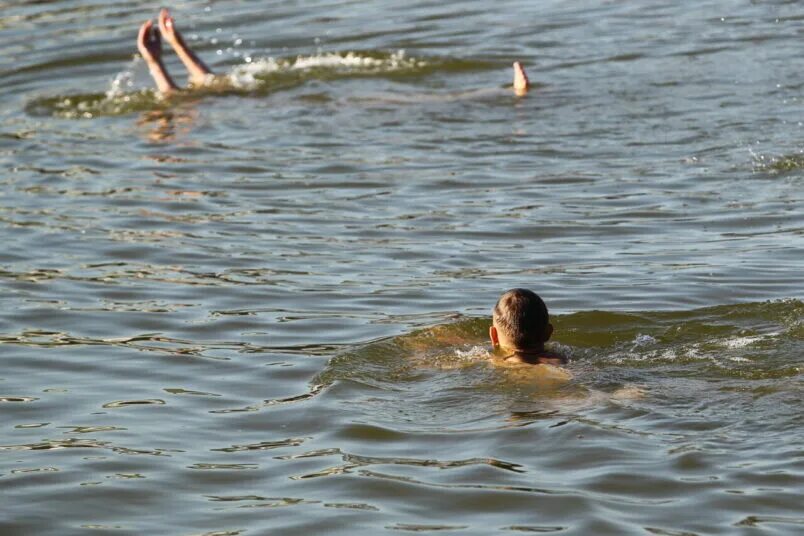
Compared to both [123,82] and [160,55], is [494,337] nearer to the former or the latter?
[160,55]

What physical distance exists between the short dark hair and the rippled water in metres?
0.20

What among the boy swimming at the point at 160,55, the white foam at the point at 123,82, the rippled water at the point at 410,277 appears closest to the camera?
the rippled water at the point at 410,277

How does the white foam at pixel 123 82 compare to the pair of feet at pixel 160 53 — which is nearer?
the pair of feet at pixel 160 53

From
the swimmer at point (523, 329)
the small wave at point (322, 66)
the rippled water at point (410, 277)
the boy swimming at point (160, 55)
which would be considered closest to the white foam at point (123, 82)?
the rippled water at point (410, 277)

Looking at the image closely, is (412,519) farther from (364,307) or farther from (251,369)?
(364,307)

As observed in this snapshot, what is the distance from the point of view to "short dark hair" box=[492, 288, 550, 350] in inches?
337

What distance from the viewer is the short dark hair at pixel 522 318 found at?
857 cm

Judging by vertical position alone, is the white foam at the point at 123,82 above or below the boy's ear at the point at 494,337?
above

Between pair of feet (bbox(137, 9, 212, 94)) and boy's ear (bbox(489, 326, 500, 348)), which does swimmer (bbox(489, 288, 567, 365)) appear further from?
pair of feet (bbox(137, 9, 212, 94))

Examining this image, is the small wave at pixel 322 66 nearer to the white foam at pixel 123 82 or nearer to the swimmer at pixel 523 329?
the white foam at pixel 123 82

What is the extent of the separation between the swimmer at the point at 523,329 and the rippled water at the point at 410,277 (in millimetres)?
136

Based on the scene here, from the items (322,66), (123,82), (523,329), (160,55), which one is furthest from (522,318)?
(123,82)

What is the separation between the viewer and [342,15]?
71.5 feet

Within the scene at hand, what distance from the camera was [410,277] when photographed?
1102cm
